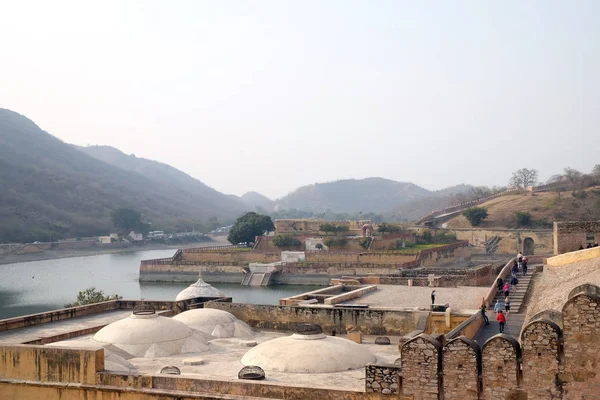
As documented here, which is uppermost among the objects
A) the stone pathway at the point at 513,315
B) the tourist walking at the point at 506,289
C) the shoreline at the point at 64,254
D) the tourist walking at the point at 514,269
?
the tourist walking at the point at 514,269

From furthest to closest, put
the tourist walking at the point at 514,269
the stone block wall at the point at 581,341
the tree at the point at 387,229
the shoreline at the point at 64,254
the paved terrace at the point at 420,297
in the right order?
the shoreline at the point at 64,254
the tree at the point at 387,229
the tourist walking at the point at 514,269
the paved terrace at the point at 420,297
the stone block wall at the point at 581,341

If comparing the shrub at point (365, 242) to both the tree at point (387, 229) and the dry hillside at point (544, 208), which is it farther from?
the dry hillside at point (544, 208)

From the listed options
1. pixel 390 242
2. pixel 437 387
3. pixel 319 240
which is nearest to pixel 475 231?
pixel 390 242

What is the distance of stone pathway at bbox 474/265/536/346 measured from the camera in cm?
1560

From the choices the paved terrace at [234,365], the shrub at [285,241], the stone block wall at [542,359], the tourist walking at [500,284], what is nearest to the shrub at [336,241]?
the shrub at [285,241]

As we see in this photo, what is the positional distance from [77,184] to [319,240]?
281 ft

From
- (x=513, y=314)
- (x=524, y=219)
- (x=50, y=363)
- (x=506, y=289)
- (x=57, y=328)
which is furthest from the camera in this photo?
(x=524, y=219)

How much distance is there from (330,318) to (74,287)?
38.0 metres

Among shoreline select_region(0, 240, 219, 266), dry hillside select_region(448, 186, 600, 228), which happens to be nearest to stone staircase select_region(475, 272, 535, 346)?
dry hillside select_region(448, 186, 600, 228)

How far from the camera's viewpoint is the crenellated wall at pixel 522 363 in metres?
8.90

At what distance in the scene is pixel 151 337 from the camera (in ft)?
52.4

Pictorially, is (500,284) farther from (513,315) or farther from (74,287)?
(74,287)

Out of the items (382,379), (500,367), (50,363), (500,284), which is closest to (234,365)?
(50,363)

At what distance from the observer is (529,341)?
917 centimetres
